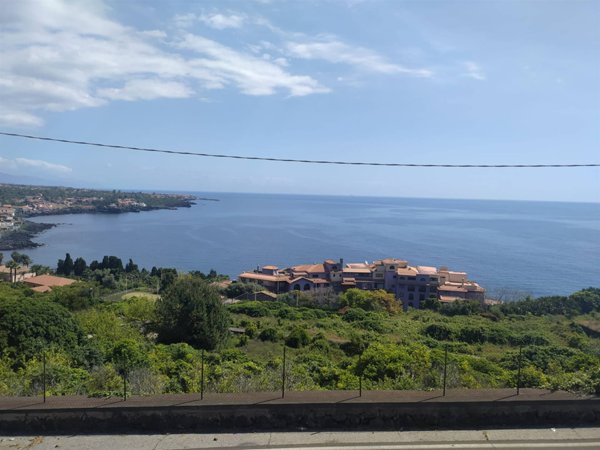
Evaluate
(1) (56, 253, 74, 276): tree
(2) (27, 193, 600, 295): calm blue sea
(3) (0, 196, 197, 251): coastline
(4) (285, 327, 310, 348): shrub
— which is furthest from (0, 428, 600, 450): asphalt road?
(3) (0, 196, 197, 251): coastline

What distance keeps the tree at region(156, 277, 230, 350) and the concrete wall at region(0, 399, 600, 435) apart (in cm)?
1235

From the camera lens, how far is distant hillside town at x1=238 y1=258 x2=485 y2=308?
4412 cm

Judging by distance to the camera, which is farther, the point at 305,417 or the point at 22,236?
the point at 22,236

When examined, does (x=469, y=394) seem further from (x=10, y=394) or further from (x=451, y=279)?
(x=451, y=279)

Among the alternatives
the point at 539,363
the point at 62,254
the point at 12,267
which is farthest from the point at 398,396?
the point at 62,254

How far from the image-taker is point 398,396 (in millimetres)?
4992

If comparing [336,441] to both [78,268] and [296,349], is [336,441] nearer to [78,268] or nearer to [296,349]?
[296,349]

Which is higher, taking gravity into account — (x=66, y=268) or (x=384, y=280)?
(x=384, y=280)

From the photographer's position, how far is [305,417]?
475 centimetres

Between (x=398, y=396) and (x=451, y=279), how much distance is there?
43815 mm

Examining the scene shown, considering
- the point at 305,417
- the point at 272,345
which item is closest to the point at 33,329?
the point at 272,345

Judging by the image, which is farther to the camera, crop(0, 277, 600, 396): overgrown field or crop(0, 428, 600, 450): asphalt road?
crop(0, 277, 600, 396): overgrown field

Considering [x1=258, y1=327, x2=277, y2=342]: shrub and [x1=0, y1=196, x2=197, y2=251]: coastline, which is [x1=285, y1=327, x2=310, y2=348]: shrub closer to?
[x1=258, y1=327, x2=277, y2=342]: shrub

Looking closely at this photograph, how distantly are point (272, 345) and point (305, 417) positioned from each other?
547 inches
